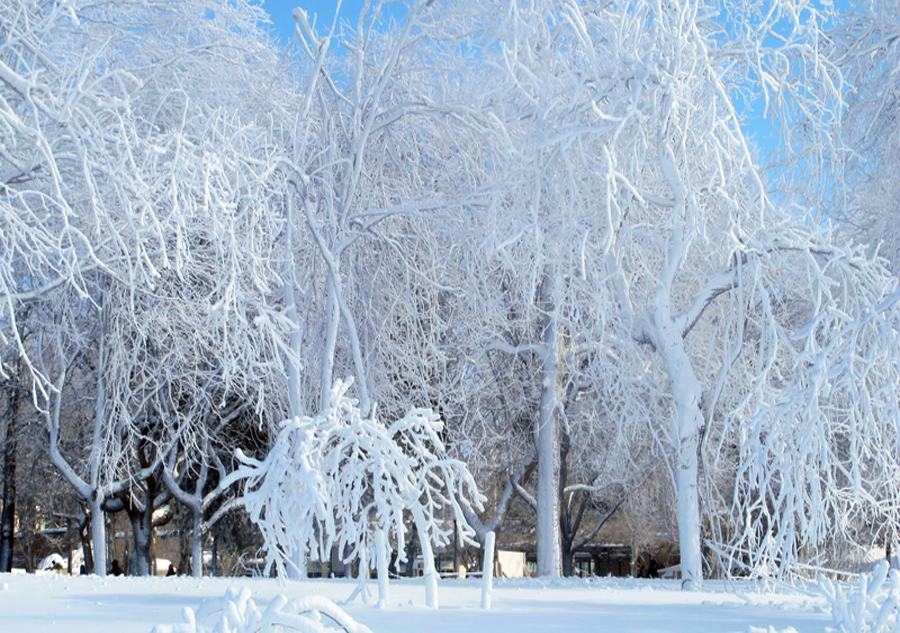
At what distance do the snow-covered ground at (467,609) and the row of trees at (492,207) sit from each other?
61cm

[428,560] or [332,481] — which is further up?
[332,481]

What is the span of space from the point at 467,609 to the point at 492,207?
4.84 meters

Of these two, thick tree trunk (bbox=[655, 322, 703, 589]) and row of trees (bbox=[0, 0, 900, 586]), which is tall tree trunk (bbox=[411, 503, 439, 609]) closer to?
row of trees (bbox=[0, 0, 900, 586])

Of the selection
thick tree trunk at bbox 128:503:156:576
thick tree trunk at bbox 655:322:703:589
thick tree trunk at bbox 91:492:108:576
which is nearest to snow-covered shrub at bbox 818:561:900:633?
thick tree trunk at bbox 655:322:703:589

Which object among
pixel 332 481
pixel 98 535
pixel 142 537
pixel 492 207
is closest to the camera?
pixel 332 481

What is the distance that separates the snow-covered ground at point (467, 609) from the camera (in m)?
6.14

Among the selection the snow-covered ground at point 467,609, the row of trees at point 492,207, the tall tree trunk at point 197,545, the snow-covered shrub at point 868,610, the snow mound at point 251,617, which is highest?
the row of trees at point 492,207

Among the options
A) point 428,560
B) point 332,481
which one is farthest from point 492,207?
point 428,560

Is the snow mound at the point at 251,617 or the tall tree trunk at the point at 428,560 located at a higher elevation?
the snow mound at the point at 251,617

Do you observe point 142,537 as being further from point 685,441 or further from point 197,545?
point 685,441

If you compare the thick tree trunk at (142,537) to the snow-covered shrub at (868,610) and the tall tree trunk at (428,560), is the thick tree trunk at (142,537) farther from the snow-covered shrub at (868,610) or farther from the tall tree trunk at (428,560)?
the snow-covered shrub at (868,610)

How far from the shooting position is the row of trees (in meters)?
8.30

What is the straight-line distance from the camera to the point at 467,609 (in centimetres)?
759

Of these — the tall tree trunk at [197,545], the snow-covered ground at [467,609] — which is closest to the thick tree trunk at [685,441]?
the snow-covered ground at [467,609]
